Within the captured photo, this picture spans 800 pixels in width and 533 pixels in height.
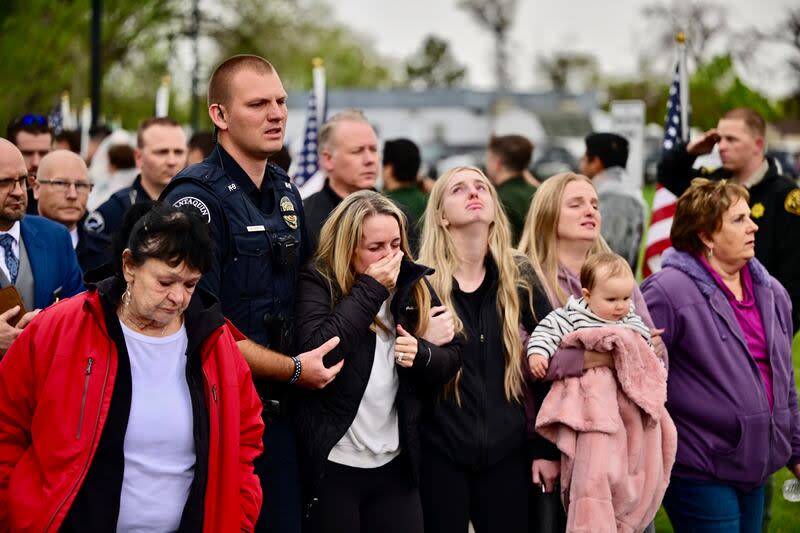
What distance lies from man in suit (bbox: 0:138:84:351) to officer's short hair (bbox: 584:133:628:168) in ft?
16.2

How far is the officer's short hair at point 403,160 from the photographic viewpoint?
8.65 m

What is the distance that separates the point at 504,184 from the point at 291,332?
518 cm

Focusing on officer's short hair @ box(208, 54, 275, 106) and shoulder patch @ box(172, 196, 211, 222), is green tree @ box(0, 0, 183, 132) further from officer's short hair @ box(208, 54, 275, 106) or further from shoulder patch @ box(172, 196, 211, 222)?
shoulder patch @ box(172, 196, 211, 222)

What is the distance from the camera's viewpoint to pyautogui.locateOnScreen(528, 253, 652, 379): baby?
496 centimetres

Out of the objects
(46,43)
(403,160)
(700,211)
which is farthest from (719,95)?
(700,211)

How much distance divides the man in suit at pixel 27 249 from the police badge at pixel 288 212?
1194 mm

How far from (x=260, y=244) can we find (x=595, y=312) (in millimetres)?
1721

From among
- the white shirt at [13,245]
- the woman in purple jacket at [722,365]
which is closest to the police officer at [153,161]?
the white shirt at [13,245]

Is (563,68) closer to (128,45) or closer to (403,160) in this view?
(128,45)

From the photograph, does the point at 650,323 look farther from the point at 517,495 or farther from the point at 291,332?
the point at 291,332

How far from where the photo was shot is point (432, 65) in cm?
10319

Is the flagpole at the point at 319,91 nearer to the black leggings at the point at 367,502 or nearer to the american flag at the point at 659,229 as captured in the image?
the american flag at the point at 659,229

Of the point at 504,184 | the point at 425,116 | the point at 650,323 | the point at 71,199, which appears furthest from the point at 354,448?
the point at 425,116

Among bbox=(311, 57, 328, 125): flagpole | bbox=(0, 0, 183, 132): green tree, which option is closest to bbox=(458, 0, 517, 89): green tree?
bbox=(0, 0, 183, 132): green tree
